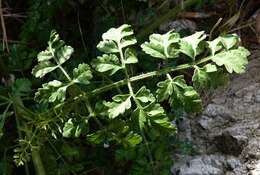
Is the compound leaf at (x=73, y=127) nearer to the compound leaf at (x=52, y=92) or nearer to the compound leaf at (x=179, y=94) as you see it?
the compound leaf at (x=52, y=92)

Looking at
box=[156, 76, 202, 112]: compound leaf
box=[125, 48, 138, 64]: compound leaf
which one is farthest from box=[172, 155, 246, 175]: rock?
box=[125, 48, 138, 64]: compound leaf

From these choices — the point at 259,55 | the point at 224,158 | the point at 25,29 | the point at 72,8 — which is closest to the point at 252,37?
the point at 259,55

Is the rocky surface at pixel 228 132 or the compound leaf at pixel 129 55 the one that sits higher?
the compound leaf at pixel 129 55

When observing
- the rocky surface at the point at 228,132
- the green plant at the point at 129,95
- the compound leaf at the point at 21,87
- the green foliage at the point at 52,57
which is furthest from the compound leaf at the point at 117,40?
the rocky surface at the point at 228,132

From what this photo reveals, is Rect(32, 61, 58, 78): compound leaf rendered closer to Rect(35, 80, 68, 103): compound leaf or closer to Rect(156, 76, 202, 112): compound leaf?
Rect(35, 80, 68, 103): compound leaf

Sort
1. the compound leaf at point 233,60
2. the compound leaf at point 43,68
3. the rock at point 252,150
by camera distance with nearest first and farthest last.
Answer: the compound leaf at point 233,60, the compound leaf at point 43,68, the rock at point 252,150

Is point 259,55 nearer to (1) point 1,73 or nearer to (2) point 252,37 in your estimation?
(2) point 252,37
